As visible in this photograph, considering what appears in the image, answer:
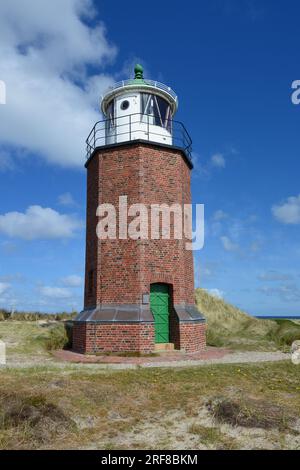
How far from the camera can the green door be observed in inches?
577

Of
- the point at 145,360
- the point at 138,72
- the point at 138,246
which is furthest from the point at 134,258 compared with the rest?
the point at 138,72

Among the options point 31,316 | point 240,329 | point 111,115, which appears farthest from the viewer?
point 31,316

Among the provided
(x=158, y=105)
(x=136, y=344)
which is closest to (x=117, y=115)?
(x=158, y=105)

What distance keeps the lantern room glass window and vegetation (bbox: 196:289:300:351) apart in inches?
384

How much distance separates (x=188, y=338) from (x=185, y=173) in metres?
6.91

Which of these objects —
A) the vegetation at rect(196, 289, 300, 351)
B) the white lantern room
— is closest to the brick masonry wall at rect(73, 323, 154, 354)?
the vegetation at rect(196, 289, 300, 351)

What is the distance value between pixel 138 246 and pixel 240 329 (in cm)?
1039

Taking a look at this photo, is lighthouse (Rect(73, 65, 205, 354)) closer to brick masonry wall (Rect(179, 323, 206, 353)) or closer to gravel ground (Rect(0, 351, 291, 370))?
brick masonry wall (Rect(179, 323, 206, 353))

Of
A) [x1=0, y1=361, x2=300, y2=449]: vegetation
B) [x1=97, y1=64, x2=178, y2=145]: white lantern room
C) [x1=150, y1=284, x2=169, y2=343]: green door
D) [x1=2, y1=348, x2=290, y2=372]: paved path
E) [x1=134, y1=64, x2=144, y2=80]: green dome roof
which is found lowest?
[x1=2, y1=348, x2=290, y2=372]: paved path

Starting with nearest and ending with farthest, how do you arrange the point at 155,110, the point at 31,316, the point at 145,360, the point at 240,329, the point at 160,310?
the point at 145,360 → the point at 160,310 → the point at 155,110 → the point at 240,329 → the point at 31,316

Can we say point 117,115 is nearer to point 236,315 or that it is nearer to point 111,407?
point 111,407

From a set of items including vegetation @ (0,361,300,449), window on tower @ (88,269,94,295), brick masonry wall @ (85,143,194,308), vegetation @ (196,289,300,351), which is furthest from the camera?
vegetation @ (196,289,300,351)

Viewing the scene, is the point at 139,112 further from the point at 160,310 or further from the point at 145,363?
the point at 145,363

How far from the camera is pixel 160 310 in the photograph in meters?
14.9
